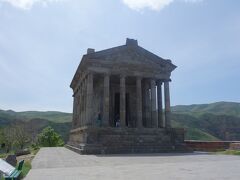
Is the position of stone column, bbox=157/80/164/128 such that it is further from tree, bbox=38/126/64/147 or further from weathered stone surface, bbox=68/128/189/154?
tree, bbox=38/126/64/147

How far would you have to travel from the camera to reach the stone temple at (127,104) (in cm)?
2175

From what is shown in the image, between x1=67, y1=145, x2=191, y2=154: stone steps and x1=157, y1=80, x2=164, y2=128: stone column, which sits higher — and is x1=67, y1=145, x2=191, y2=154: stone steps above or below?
below

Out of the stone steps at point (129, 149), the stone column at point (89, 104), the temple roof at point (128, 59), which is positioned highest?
the temple roof at point (128, 59)

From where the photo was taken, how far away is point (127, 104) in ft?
102

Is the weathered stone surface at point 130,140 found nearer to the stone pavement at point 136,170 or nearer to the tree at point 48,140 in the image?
the stone pavement at point 136,170

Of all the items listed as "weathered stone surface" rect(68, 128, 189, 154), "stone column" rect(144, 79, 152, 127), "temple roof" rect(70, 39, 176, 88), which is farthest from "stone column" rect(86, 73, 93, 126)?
"stone column" rect(144, 79, 152, 127)

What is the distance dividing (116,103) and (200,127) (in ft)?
373

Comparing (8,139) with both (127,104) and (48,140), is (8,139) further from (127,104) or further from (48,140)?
(127,104)

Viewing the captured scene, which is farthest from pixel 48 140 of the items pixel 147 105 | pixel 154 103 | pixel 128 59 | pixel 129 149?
pixel 129 149

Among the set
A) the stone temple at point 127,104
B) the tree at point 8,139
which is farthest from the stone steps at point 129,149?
the tree at point 8,139

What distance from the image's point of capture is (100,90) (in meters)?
30.2

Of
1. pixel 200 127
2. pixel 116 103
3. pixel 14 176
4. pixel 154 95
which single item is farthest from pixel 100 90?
pixel 200 127

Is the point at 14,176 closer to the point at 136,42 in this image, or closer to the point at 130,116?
the point at 136,42

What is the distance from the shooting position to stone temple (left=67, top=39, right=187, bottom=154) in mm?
21750
